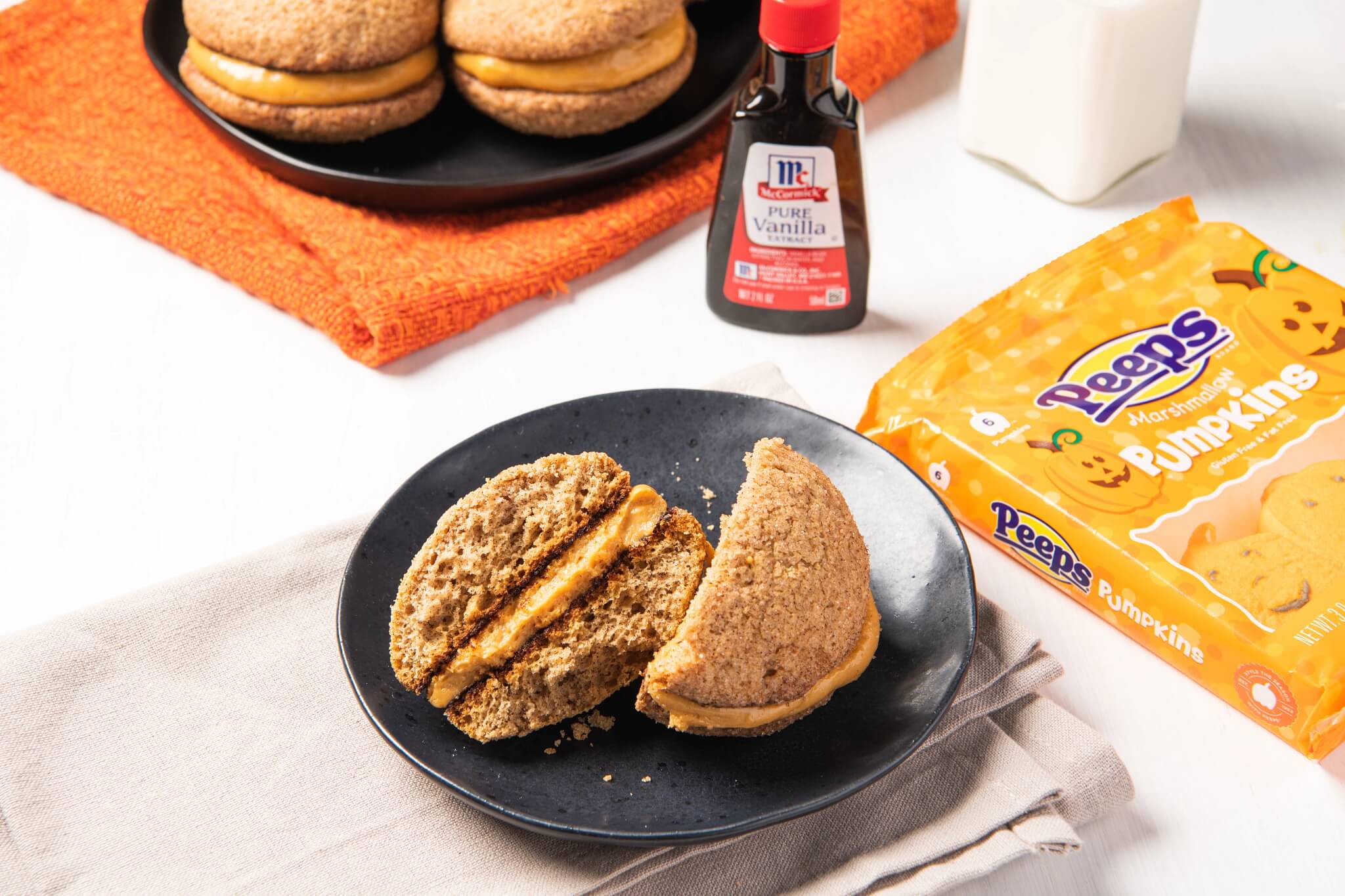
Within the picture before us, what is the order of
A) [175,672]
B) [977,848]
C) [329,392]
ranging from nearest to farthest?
[977,848] → [175,672] → [329,392]

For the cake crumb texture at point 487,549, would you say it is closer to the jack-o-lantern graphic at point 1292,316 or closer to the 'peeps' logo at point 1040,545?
the 'peeps' logo at point 1040,545

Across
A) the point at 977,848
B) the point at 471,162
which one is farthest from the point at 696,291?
the point at 977,848

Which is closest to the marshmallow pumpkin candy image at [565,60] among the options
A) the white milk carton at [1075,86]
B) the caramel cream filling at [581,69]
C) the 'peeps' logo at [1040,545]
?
the caramel cream filling at [581,69]

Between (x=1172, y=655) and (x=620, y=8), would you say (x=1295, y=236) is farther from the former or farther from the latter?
(x=620, y=8)

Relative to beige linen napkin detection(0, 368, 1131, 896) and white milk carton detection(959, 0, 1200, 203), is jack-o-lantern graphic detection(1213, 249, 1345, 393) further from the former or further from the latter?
beige linen napkin detection(0, 368, 1131, 896)

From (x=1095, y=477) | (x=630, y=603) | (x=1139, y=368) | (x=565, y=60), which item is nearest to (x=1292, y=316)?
(x=1139, y=368)
